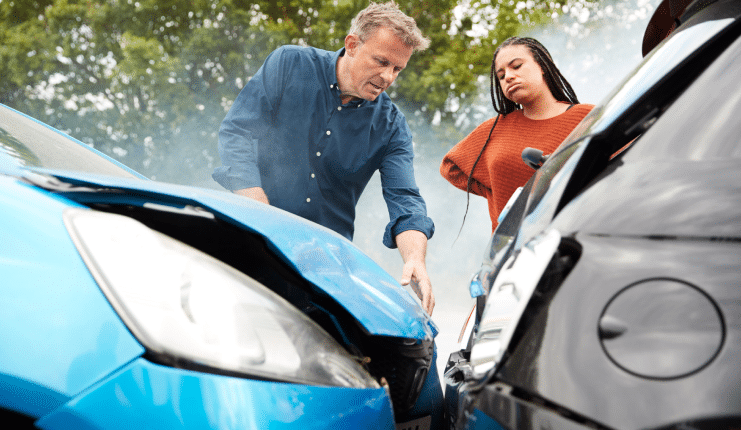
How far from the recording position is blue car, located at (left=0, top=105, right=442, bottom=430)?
27.9 inches

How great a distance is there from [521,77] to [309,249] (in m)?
2.30

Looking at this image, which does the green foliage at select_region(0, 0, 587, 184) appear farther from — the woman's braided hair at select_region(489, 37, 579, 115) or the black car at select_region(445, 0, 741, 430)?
the black car at select_region(445, 0, 741, 430)

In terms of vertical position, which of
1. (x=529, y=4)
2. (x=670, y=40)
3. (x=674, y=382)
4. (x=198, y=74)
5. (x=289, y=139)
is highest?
(x=529, y=4)

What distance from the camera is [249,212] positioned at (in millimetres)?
1062

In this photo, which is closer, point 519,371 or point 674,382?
point 674,382

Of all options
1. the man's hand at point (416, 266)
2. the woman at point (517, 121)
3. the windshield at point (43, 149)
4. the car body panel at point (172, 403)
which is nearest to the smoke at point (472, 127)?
the woman at point (517, 121)

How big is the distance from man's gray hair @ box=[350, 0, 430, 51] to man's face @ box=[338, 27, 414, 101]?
2 centimetres

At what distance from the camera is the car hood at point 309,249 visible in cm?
93

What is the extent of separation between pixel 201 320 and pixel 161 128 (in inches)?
463

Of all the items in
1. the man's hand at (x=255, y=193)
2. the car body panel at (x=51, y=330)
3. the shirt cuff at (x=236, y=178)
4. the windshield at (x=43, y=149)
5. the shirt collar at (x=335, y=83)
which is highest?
the shirt collar at (x=335, y=83)

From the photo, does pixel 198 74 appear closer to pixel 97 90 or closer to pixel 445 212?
pixel 97 90

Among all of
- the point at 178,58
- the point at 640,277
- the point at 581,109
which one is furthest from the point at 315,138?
the point at 178,58

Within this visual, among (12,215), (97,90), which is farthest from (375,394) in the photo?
(97,90)

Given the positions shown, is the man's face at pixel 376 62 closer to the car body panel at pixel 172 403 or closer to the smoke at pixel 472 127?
the car body panel at pixel 172 403
